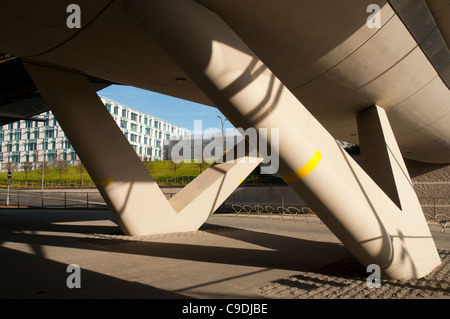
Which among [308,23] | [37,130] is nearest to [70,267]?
[308,23]

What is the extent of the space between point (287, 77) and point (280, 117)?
314 centimetres

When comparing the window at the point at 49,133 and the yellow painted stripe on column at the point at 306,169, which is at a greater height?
the window at the point at 49,133

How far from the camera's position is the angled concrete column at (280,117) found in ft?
16.8

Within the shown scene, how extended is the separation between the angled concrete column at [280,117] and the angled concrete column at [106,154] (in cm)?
523

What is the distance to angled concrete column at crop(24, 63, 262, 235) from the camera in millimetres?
9586

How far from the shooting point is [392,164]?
26.2 feet

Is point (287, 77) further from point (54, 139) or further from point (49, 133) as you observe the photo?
point (49, 133)

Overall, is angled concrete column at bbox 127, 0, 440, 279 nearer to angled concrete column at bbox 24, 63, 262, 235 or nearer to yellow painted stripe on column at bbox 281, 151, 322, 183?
yellow painted stripe on column at bbox 281, 151, 322, 183

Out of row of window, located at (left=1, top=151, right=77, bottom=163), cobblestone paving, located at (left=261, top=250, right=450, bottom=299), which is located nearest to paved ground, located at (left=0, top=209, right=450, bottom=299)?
cobblestone paving, located at (left=261, top=250, right=450, bottom=299)

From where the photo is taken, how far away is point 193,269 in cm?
680

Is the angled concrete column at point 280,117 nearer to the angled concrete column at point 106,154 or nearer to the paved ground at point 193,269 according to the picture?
the paved ground at point 193,269

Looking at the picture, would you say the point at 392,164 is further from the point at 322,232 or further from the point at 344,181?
the point at 322,232

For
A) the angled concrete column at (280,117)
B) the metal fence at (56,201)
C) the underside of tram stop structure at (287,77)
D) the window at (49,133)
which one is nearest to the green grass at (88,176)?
the metal fence at (56,201)

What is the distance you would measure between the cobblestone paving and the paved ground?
15mm
